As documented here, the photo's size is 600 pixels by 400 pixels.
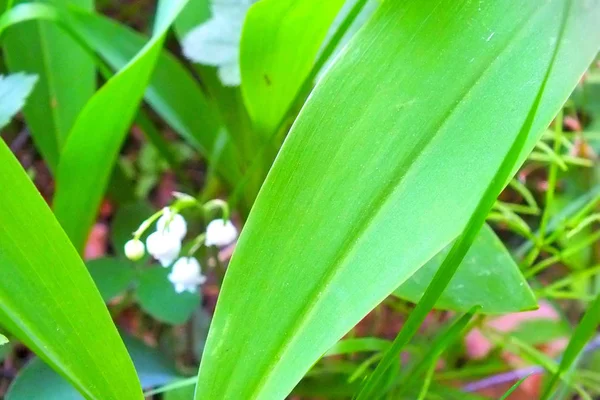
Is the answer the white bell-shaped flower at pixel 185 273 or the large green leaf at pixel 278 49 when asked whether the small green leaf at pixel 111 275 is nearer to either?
the white bell-shaped flower at pixel 185 273

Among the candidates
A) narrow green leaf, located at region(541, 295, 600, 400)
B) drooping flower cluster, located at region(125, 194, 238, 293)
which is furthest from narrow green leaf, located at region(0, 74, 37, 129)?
narrow green leaf, located at region(541, 295, 600, 400)

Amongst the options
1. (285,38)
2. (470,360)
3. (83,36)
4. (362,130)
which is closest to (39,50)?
(83,36)

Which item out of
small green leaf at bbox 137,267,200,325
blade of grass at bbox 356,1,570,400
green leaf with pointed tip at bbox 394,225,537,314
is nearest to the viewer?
blade of grass at bbox 356,1,570,400

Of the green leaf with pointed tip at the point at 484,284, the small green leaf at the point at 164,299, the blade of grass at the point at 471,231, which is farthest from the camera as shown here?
the small green leaf at the point at 164,299

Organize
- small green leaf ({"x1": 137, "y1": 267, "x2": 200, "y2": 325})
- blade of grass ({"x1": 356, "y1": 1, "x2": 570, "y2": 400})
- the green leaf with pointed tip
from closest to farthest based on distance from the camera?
blade of grass ({"x1": 356, "y1": 1, "x2": 570, "y2": 400}), the green leaf with pointed tip, small green leaf ({"x1": 137, "y1": 267, "x2": 200, "y2": 325})

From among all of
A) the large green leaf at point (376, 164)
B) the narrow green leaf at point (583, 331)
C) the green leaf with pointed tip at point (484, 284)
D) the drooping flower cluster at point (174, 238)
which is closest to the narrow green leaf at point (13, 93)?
the drooping flower cluster at point (174, 238)

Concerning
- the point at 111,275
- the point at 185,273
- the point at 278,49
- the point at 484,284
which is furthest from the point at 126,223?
the point at 484,284

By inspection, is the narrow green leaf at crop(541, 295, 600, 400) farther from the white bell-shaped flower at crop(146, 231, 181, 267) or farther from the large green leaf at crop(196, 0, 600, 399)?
the white bell-shaped flower at crop(146, 231, 181, 267)
